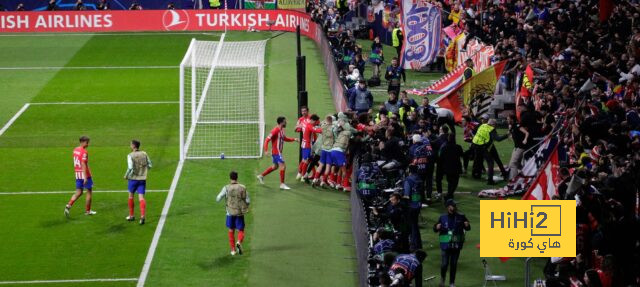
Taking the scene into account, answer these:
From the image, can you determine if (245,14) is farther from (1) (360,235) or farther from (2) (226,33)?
(1) (360,235)

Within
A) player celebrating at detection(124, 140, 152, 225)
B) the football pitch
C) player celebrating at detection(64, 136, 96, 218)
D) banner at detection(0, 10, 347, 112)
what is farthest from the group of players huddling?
banner at detection(0, 10, 347, 112)

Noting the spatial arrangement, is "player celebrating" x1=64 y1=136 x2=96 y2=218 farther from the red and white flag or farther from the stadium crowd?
the red and white flag

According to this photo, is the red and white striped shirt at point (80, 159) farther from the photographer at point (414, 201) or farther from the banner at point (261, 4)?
the banner at point (261, 4)

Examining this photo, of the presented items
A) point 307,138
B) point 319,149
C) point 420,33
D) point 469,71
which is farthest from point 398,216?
point 420,33

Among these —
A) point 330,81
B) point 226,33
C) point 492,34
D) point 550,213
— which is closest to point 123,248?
point 550,213

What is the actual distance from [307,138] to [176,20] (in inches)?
1178

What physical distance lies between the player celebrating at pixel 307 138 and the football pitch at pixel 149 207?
0.48 meters

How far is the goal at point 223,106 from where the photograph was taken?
102 ft

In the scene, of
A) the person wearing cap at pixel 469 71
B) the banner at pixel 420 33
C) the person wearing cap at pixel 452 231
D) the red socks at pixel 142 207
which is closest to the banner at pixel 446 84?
the person wearing cap at pixel 469 71

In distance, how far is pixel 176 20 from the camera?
55969 millimetres

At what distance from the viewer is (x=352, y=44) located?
42500 millimetres

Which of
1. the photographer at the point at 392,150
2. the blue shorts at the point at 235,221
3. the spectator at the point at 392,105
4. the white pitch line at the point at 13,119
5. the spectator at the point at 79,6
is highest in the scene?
the spectator at the point at 79,6

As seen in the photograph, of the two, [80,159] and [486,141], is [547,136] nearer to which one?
[486,141]

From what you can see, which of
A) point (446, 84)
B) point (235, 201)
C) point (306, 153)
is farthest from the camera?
point (446, 84)
